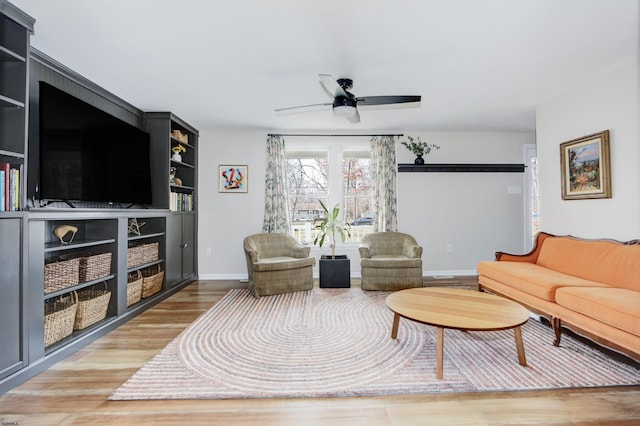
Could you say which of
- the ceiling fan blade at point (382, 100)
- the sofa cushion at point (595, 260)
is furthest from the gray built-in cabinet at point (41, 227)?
the sofa cushion at point (595, 260)

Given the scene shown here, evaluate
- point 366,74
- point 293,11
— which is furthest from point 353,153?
point 293,11

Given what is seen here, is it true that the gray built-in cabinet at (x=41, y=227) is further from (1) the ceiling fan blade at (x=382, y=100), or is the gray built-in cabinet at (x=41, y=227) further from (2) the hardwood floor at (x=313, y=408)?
(1) the ceiling fan blade at (x=382, y=100)

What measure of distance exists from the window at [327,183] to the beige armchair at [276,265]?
682 mm

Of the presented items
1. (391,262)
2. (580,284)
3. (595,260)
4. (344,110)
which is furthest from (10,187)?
(595,260)

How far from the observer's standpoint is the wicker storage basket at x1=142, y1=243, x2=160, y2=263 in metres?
3.49

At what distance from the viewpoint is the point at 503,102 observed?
3736 mm

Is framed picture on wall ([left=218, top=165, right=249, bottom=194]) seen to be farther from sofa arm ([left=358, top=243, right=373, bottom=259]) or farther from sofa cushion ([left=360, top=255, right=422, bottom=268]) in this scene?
sofa cushion ([left=360, top=255, right=422, bottom=268])

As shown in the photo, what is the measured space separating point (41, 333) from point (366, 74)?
11.2 ft

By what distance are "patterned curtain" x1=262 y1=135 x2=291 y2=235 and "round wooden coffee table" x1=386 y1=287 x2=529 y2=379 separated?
2.65 meters

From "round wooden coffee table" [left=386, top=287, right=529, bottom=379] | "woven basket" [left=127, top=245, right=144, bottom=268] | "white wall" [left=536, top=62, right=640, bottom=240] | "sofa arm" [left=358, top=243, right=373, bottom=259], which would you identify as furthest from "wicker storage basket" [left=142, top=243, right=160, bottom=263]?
"white wall" [left=536, top=62, right=640, bottom=240]

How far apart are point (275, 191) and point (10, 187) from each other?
3.21 metres

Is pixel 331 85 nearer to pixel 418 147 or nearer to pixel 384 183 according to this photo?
pixel 384 183

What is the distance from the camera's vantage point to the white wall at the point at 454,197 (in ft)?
16.3

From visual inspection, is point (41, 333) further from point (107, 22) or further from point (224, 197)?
point (224, 197)
